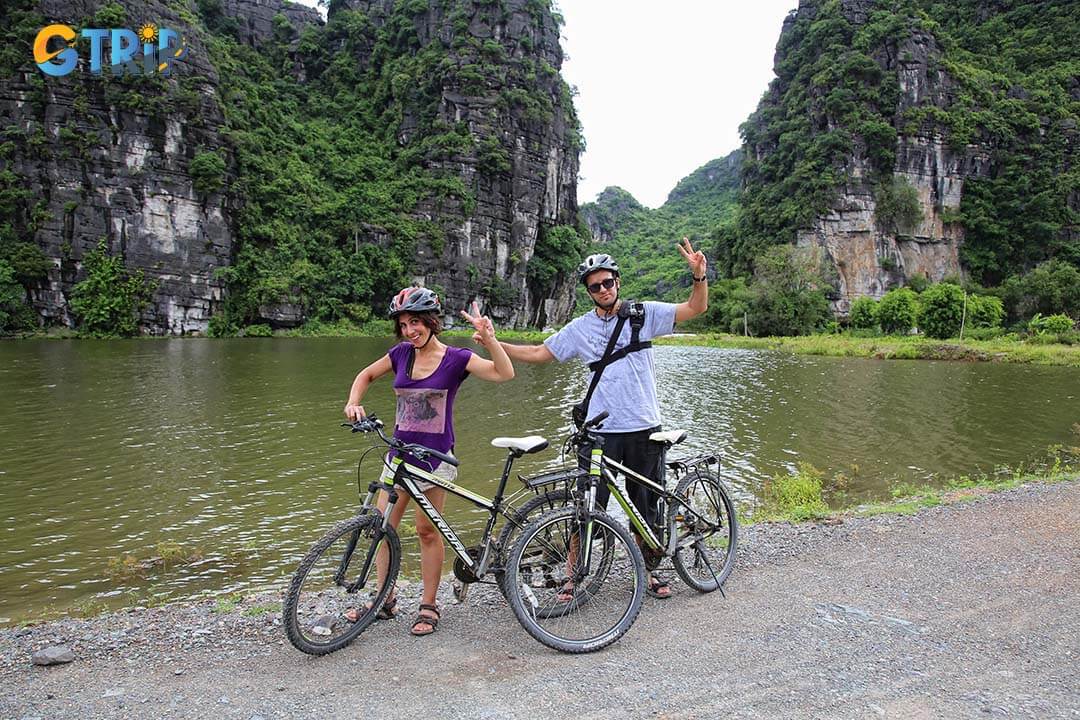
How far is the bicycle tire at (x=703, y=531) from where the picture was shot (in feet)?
15.4

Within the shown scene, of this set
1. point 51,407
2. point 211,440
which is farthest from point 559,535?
point 51,407

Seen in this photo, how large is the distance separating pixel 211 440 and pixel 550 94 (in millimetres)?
87970

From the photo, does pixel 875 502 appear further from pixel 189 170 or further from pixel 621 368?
pixel 189 170

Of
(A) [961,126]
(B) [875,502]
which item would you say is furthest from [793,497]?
(A) [961,126]

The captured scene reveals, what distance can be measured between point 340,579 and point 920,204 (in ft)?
326

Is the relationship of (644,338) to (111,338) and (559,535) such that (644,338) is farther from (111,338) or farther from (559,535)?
(111,338)

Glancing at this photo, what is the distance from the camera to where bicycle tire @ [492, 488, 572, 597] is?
160 inches

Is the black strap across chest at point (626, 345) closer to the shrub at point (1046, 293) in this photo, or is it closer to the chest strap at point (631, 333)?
the chest strap at point (631, 333)

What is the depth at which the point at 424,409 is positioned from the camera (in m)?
4.14

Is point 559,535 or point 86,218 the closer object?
point 559,535

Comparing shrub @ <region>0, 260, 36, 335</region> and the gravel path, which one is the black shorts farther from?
shrub @ <region>0, 260, 36, 335</region>

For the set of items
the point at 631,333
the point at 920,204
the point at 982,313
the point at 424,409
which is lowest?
the point at 424,409

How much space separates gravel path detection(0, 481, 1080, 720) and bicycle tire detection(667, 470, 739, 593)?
17 cm

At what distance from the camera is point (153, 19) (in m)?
61.1
